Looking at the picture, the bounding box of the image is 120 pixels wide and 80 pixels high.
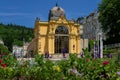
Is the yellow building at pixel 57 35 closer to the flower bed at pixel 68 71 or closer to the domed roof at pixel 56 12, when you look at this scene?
the domed roof at pixel 56 12

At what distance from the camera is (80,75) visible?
30.7ft

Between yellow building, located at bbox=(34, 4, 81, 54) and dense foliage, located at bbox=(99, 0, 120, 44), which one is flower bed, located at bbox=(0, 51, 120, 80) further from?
yellow building, located at bbox=(34, 4, 81, 54)

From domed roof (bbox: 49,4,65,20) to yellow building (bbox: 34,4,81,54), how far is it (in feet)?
4.36

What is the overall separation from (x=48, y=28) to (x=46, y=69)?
6500 centimetres

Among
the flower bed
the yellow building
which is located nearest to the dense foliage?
the yellow building

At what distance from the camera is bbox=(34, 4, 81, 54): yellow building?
243 feet

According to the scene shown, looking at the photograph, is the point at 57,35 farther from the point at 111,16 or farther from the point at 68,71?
the point at 68,71

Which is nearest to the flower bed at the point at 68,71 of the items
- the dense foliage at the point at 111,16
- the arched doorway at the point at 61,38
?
the dense foliage at the point at 111,16

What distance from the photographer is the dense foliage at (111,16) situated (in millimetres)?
66188

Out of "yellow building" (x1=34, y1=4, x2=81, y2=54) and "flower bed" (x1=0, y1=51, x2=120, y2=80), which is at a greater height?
"yellow building" (x1=34, y1=4, x2=81, y2=54)

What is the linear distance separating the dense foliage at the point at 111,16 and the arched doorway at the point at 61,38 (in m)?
8.20

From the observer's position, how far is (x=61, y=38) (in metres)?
74.4

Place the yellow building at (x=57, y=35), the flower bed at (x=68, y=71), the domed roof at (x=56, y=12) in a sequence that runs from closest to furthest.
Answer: the flower bed at (x=68, y=71)
the yellow building at (x=57, y=35)
the domed roof at (x=56, y=12)

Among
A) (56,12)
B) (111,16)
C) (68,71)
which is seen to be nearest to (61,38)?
(56,12)
